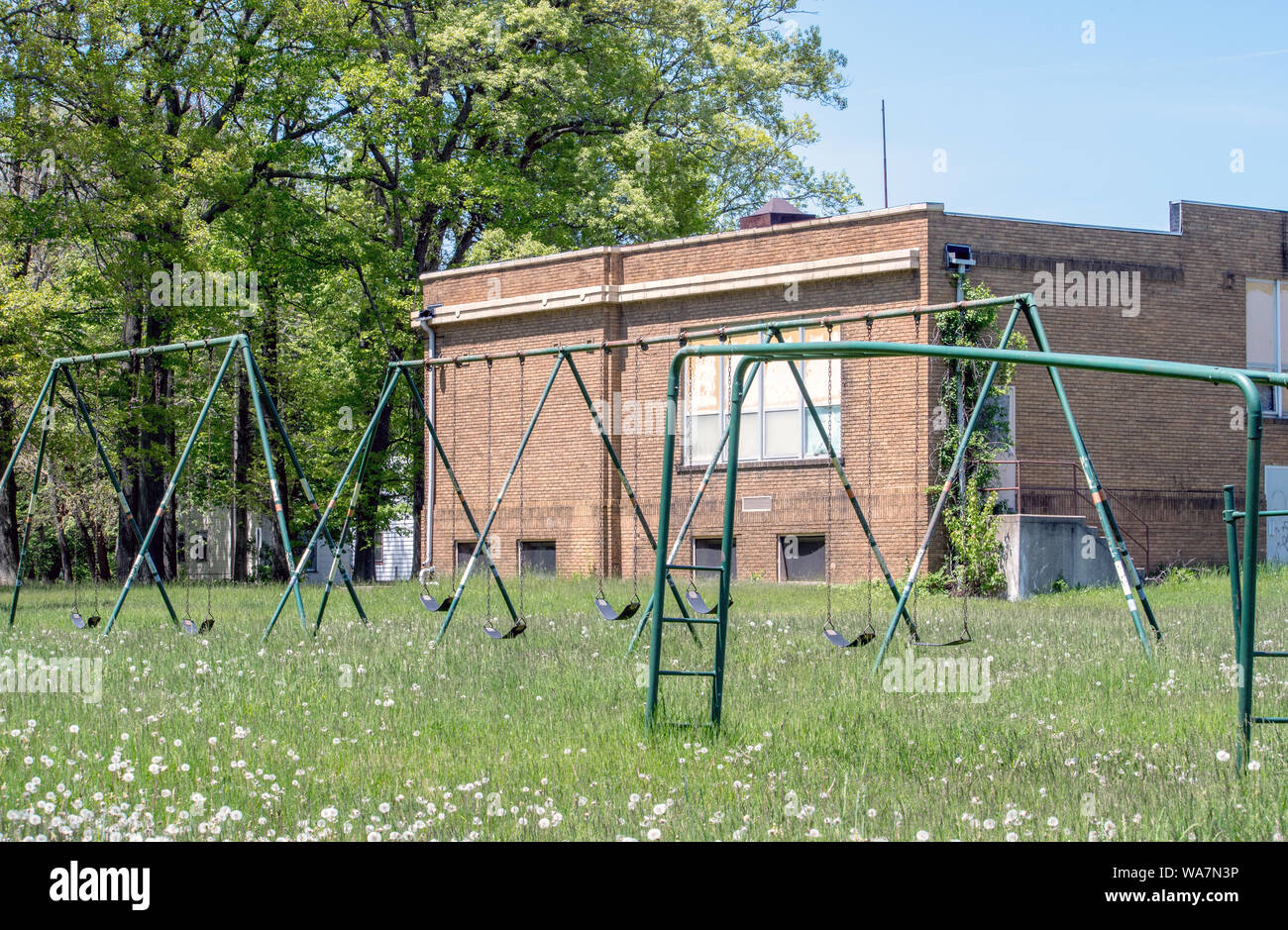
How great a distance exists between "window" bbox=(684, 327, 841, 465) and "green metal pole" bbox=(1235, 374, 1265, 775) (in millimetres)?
17474

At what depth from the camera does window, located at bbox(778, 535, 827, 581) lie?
26.1 metres

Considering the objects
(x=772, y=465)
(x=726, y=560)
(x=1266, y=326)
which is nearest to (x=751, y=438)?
(x=772, y=465)

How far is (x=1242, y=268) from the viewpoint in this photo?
2700 centimetres

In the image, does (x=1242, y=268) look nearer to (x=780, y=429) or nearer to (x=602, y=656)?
(x=780, y=429)

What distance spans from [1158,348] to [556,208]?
15510 mm

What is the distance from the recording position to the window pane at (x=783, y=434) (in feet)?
85.9

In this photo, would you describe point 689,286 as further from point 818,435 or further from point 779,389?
point 818,435

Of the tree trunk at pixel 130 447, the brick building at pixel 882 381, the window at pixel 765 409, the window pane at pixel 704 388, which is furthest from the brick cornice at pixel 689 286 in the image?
the tree trunk at pixel 130 447

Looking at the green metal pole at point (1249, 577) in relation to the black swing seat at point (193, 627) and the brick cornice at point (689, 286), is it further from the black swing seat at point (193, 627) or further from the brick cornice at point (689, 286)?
the brick cornice at point (689, 286)

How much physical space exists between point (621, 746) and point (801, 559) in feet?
58.6

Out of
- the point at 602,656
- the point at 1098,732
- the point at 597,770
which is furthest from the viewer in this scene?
the point at 602,656

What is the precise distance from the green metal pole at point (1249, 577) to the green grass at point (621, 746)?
0.86 feet

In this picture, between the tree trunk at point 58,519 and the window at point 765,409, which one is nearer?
the window at point 765,409
